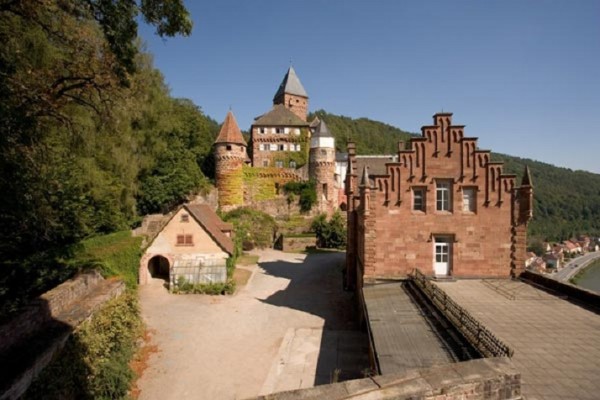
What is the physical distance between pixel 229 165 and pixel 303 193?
1065 centimetres

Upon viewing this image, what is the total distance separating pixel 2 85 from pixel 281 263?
2795 centimetres

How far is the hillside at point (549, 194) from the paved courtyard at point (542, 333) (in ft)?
309

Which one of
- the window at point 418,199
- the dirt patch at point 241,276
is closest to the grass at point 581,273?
the dirt patch at point 241,276

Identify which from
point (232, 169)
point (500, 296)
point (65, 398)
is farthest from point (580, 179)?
point (65, 398)

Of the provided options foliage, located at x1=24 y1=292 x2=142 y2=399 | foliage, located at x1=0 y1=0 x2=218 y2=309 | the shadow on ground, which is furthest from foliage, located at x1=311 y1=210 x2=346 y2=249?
foliage, located at x1=24 y1=292 x2=142 y2=399

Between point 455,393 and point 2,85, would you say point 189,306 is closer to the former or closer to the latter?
point 2,85

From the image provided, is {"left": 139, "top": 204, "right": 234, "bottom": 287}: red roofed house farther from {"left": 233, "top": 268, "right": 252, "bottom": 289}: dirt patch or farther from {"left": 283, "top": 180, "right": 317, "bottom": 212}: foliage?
{"left": 283, "top": 180, "right": 317, "bottom": 212}: foliage

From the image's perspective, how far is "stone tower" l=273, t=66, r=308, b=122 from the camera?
71812 millimetres

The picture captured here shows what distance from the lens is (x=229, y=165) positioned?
47188 millimetres

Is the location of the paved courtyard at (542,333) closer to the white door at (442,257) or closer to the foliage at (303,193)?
the white door at (442,257)

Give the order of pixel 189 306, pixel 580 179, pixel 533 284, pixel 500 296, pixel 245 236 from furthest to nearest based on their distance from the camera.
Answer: pixel 580 179 < pixel 245 236 < pixel 189 306 < pixel 533 284 < pixel 500 296

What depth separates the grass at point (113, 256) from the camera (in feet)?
68.5

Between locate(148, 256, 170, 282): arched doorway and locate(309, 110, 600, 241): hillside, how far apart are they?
83579mm

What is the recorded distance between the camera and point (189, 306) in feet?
71.0
